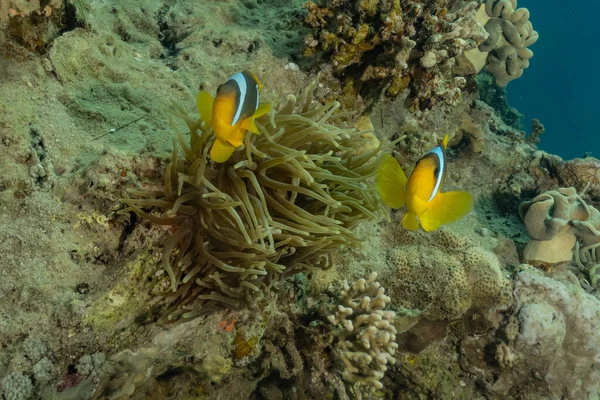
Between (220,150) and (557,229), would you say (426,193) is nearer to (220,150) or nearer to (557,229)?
(220,150)

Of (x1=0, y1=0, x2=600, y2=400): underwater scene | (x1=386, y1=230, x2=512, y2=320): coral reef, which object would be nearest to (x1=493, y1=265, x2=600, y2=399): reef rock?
(x1=0, y1=0, x2=600, y2=400): underwater scene

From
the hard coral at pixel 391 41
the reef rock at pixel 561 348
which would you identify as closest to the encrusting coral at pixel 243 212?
the hard coral at pixel 391 41

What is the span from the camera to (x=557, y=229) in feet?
12.4

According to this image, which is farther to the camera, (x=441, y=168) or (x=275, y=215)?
(x=275, y=215)

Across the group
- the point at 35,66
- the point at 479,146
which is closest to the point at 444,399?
the point at 479,146

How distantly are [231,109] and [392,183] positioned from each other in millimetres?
901

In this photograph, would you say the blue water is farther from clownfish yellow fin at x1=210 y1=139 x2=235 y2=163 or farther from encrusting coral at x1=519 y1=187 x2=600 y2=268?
clownfish yellow fin at x1=210 y1=139 x2=235 y2=163

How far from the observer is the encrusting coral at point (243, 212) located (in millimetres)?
2070

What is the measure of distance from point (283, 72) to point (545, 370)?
3423 millimetres

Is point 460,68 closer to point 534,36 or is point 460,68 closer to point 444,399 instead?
point 534,36

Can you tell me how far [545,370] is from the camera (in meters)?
3.41

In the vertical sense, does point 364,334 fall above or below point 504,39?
below

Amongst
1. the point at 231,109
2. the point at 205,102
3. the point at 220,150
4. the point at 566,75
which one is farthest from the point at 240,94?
the point at 566,75

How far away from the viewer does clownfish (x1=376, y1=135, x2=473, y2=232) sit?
6.05 feet
